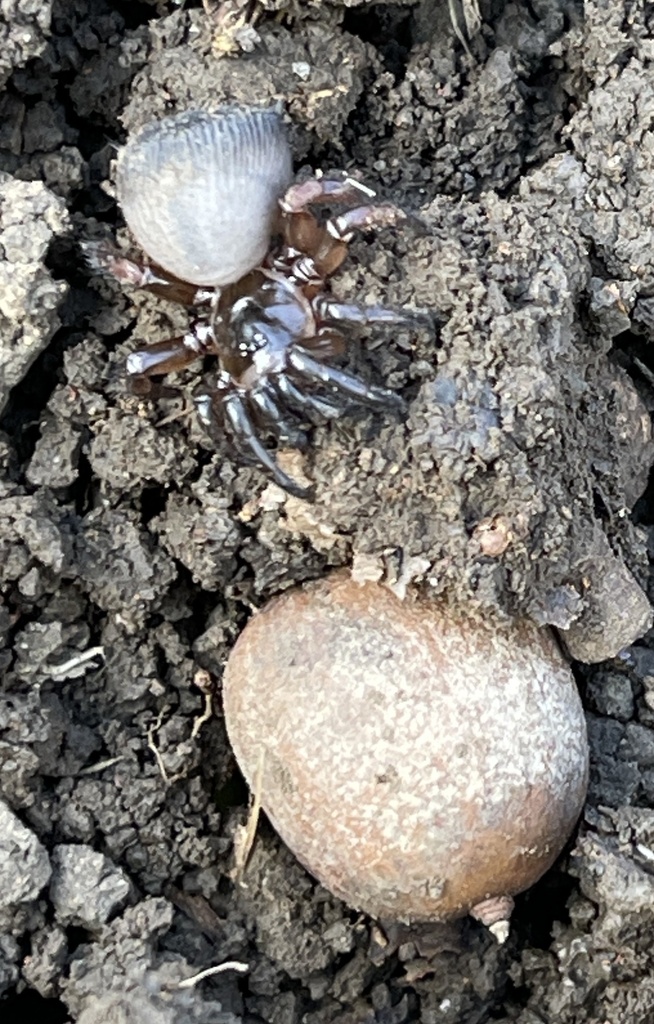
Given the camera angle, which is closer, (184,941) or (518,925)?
(184,941)

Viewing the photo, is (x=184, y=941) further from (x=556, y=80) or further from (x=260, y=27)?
(x=556, y=80)

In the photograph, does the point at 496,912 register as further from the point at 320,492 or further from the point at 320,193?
the point at 320,193

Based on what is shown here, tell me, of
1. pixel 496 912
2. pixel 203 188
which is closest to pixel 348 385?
pixel 203 188

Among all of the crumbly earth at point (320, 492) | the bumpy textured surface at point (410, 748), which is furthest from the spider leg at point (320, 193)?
the bumpy textured surface at point (410, 748)

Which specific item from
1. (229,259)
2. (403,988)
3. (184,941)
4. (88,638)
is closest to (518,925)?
(403,988)

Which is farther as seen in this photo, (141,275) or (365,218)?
(141,275)

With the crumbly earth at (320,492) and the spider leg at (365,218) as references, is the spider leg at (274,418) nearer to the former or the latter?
the crumbly earth at (320,492)
